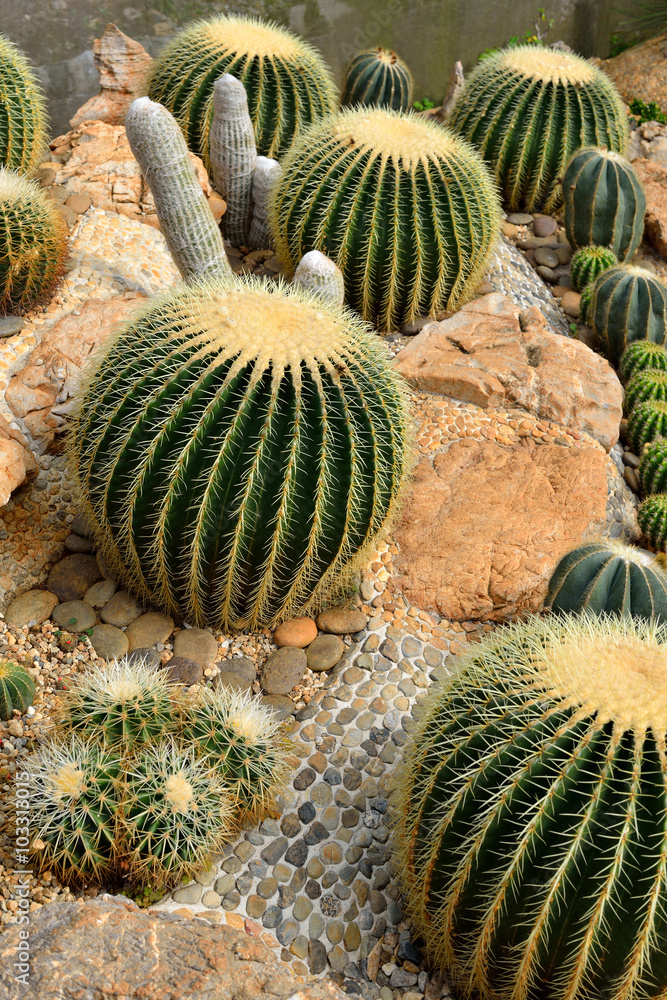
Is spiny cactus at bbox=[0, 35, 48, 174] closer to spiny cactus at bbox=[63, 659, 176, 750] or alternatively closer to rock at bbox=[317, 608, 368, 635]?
rock at bbox=[317, 608, 368, 635]

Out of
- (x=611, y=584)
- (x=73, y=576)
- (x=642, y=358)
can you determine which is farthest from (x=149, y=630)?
(x=642, y=358)

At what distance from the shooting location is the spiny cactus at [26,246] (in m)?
3.98

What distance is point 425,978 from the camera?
95.7 inches

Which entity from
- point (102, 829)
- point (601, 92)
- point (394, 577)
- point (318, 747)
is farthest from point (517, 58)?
point (102, 829)

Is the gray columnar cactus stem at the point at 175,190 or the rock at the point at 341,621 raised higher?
the gray columnar cactus stem at the point at 175,190

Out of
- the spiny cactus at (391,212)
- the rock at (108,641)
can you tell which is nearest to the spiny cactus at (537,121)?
the spiny cactus at (391,212)

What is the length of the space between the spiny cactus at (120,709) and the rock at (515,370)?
7.53ft

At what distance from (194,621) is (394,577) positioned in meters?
0.84

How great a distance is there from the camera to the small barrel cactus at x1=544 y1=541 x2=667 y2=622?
3072 mm

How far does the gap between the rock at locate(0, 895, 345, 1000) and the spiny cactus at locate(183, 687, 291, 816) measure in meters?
0.54

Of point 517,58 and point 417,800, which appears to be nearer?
point 417,800

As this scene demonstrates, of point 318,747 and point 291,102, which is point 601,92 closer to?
point 291,102

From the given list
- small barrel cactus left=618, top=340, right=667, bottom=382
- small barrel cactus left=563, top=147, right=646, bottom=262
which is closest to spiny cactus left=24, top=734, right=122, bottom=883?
small barrel cactus left=618, top=340, right=667, bottom=382

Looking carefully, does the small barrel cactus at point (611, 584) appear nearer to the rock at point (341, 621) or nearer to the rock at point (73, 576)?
the rock at point (341, 621)
